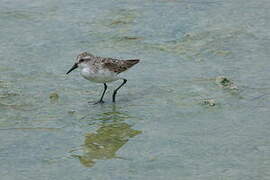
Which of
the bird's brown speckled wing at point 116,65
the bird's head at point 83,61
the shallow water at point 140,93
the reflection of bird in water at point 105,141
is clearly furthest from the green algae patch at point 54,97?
the reflection of bird in water at point 105,141

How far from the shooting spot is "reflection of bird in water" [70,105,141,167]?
7.83 m

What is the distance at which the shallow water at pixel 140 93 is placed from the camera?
767cm

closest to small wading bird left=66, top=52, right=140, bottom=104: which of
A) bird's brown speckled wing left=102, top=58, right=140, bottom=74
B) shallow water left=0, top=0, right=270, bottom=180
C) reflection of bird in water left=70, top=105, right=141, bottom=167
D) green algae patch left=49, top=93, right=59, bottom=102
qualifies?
bird's brown speckled wing left=102, top=58, right=140, bottom=74

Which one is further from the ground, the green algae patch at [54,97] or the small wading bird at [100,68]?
the small wading bird at [100,68]

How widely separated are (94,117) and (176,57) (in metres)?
2.21

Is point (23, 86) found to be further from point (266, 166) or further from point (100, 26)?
point (266, 166)

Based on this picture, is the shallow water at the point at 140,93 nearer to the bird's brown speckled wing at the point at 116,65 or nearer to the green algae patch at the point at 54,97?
the green algae patch at the point at 54,97

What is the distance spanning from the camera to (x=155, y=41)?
11.4 m

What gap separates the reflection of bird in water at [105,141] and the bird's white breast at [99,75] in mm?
767

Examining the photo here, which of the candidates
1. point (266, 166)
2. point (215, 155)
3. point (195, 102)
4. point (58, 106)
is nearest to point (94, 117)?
point (58, 106)

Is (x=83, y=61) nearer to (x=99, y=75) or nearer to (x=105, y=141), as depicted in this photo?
(x=99, y=75)

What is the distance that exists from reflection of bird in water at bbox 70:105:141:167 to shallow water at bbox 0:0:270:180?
0.04 feet

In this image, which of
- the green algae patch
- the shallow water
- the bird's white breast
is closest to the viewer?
the shallow water

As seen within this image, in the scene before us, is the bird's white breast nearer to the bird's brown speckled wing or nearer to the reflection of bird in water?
the bird's brown speckled wing
